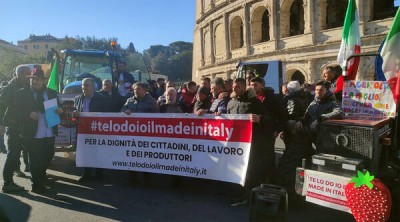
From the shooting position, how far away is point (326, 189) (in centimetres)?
385

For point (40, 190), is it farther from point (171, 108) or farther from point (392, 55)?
point (392, 55)

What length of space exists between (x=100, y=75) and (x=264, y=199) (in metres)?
9.33

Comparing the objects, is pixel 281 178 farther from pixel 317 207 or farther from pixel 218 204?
pixel 218 204

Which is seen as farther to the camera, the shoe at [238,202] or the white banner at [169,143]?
the white banner at [169,143]

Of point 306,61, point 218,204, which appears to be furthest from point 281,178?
point 306,61

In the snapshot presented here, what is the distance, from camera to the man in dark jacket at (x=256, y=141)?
503 centimetres

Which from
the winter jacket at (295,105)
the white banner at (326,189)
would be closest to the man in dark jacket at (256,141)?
the winter jacket at (295,105)

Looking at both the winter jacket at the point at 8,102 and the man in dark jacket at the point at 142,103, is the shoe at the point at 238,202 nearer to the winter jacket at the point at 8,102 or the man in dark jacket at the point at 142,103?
the man in dark jacket at the point at 142,103

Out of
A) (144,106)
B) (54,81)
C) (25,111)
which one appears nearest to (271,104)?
(144,106)

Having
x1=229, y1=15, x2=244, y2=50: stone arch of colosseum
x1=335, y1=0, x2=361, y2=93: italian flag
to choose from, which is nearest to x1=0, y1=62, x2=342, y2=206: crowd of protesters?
x1=335, y1=0, x2=361, y2=93: italian flag

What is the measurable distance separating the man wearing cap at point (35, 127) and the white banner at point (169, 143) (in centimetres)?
79

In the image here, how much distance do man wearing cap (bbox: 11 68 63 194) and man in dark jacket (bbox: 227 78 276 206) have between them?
11.2 feet

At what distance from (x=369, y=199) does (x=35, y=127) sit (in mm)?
5235

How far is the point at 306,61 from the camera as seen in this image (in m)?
22.3
